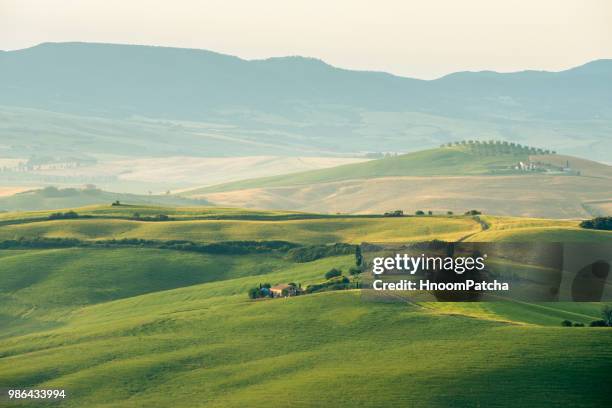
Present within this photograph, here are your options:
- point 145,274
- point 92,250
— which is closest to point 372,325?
point 145,274

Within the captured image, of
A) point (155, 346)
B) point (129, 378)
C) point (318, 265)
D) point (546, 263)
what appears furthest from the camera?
point (318, 265)

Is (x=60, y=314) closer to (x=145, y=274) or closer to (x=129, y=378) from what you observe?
(x=145, y=274)

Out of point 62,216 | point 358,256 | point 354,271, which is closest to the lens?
point 354,271

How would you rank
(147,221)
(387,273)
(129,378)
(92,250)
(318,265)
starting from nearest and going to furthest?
(129,378) → (387,273) → (318,265) → (92,250) → (147,221)

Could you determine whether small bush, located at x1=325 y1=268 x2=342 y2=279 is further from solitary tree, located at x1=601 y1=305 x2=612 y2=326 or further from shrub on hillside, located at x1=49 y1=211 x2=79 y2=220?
shrub on hillside, located at x1=49 y1=211 x2=79 y2=220

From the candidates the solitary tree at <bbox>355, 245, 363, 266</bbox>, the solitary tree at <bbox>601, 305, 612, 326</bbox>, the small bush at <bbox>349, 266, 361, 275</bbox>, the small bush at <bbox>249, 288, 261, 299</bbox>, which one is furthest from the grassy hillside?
the solitary tree at <bbox>355, 245, 363, 266</bbox>

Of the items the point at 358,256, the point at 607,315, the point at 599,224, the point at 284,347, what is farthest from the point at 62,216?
the point at 607,315

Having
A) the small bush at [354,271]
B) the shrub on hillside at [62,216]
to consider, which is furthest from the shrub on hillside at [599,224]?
the shrub on hillside at [62,216]

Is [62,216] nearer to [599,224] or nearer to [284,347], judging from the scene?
[599,224]

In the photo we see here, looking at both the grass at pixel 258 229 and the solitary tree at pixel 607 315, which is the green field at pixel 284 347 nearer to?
the solitary tree at pixel 607 315
